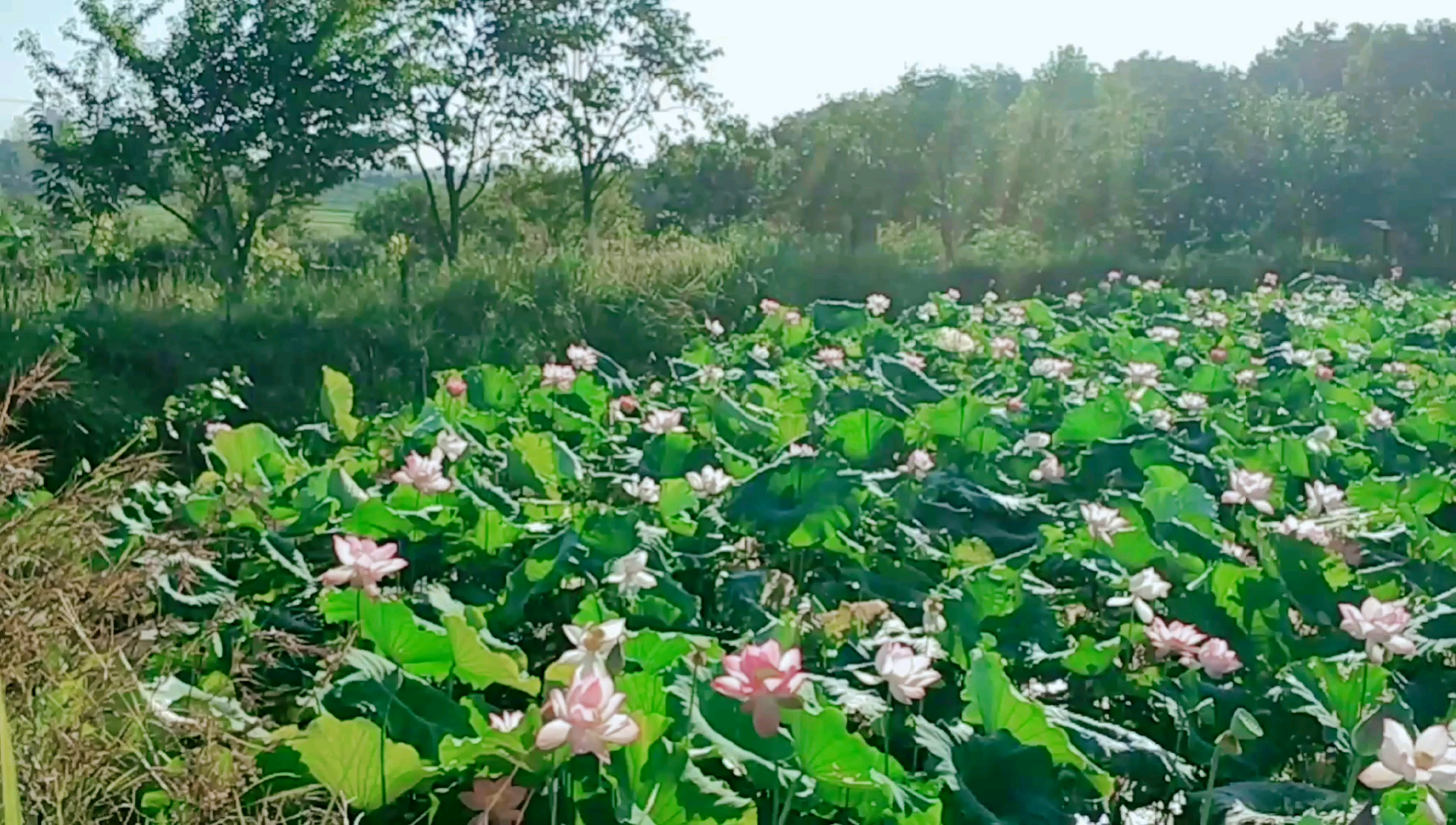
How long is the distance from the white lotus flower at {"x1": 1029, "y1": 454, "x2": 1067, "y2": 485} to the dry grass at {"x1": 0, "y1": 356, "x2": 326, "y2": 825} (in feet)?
7.04

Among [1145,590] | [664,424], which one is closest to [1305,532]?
[1145,590]

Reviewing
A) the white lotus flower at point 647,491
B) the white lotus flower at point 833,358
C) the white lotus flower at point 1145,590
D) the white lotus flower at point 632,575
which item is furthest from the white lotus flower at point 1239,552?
the white lotus flower at point 833,358

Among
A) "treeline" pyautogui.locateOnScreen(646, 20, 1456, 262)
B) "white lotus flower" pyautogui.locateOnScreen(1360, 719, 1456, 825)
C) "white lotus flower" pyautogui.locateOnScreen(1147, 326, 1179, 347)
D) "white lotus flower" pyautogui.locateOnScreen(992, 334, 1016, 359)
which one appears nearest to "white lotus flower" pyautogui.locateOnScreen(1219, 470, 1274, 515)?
"white lotus flower" pyautogui.locateOnScreen(1360, 719, 1456, 825)

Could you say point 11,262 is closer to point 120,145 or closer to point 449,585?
point 120,145

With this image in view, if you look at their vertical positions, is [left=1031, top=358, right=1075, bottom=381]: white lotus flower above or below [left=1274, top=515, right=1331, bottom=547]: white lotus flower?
above

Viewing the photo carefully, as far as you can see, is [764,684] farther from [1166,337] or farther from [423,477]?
[1166,337]

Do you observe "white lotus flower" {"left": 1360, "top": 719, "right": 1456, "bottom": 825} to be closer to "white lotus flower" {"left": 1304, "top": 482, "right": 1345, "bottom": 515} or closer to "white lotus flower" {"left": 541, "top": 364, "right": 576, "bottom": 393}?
"white lotus flower" {"left": 1304, "top": 482, "right": 1345, "bottom": 515}

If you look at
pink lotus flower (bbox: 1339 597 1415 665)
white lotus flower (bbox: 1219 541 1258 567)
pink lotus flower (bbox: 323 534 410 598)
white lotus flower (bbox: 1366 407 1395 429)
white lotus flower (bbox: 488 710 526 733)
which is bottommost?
white lotus flower (bbox: 1219 541 1258 567)

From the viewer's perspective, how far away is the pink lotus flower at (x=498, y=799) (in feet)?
4.72

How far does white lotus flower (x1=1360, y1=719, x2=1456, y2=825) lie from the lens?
4.71 feet

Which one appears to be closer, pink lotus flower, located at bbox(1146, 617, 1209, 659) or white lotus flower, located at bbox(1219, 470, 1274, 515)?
pink lotus flower, located at bbox(1146, 617, 1209, 659)

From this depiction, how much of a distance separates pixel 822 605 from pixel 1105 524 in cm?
58

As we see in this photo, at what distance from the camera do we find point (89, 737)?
1560 millimetres

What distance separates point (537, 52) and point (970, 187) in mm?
6537
